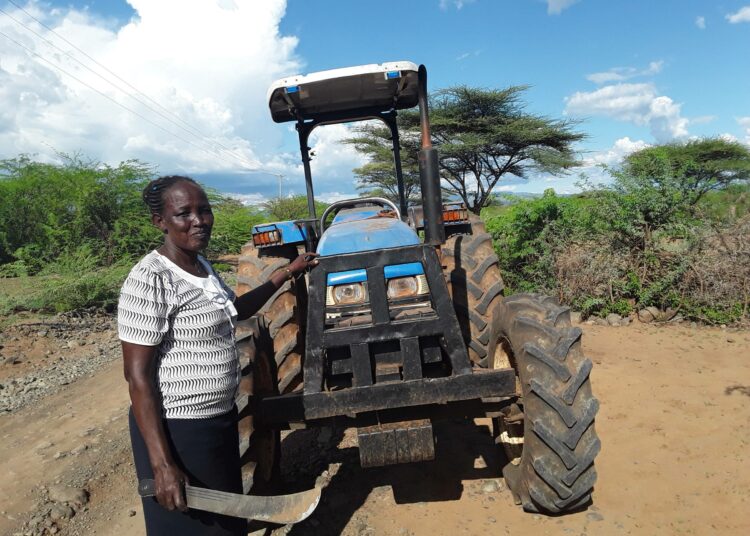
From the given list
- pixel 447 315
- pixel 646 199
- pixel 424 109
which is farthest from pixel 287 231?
pixel 646 199

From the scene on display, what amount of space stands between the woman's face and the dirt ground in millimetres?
2052

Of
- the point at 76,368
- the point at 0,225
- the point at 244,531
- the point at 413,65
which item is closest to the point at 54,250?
the point at 0,225

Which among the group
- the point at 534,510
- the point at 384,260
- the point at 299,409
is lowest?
the point at 534,510

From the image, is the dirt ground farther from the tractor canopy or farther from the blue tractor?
the tractor canopy

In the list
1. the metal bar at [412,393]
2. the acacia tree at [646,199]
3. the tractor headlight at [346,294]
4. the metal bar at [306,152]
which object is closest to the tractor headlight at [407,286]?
the tractor headlight at [346,294]

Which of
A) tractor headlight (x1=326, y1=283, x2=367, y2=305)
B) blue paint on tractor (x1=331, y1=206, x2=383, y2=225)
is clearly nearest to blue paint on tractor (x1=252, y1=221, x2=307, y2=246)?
blue paint on tractor (x1=331, y1=206, x2=383, y2=225)

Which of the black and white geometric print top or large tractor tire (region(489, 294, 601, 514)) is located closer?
the black and white geometric print top

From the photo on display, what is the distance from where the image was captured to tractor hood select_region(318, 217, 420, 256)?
117 inches

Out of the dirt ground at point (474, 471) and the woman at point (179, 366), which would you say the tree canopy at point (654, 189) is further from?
the woman at point (179, 366)

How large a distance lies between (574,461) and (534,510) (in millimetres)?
467

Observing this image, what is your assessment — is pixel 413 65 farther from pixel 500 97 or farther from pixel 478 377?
pixel 500 97

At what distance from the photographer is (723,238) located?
6.28 metres

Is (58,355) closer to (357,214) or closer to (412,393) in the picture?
(357,214)

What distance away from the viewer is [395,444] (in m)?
2.52
